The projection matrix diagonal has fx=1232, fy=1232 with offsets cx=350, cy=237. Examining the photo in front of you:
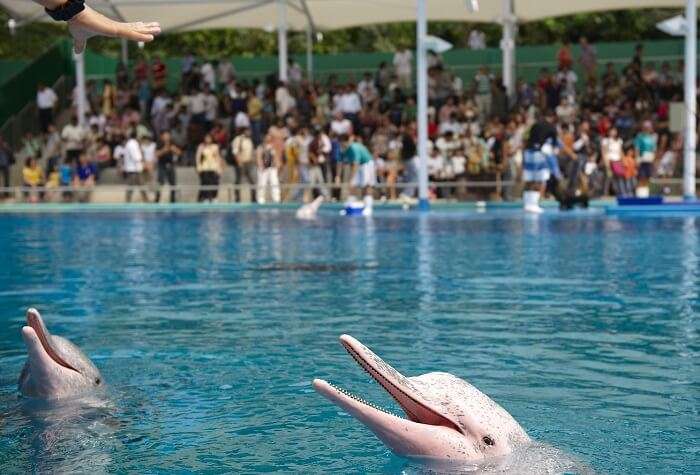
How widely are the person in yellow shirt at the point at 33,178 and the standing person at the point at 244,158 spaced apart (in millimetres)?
4529

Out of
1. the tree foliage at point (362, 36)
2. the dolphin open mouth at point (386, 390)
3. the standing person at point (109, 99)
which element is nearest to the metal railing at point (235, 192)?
the standing person at point (109, 99)

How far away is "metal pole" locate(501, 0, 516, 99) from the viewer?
95.7 ft

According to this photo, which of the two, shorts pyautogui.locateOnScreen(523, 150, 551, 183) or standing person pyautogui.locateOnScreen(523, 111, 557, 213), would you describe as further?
shorts pyautogui.locateOnScreen(523, 150, 551, 183)

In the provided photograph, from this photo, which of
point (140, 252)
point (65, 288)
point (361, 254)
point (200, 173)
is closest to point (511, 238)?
point (361, 254)

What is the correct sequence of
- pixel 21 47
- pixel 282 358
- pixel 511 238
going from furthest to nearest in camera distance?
pixel 21 47
pixel 511 238
pixel 282 358

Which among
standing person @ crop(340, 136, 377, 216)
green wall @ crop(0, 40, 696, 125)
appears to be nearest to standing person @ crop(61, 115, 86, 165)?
green wall @ crop(0, 40, 696, 125)

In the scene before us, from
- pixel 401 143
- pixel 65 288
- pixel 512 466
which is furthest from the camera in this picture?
pixel 401 143

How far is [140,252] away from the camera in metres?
16.8

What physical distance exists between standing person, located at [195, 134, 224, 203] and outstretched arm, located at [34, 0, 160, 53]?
2178cm

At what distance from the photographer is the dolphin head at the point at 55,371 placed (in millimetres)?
6840

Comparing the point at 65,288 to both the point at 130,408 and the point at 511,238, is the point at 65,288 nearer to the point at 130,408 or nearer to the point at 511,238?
the point at 130,408

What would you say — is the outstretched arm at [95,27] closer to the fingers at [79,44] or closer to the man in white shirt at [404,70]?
the fingers at [79,44]

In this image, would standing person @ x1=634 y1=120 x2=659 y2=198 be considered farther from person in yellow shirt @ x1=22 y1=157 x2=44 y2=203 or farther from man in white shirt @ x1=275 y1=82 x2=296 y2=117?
person in yellow shirt @ x1=22 y1=157 x2=44 y2=203

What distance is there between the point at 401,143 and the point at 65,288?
48.7 feet
